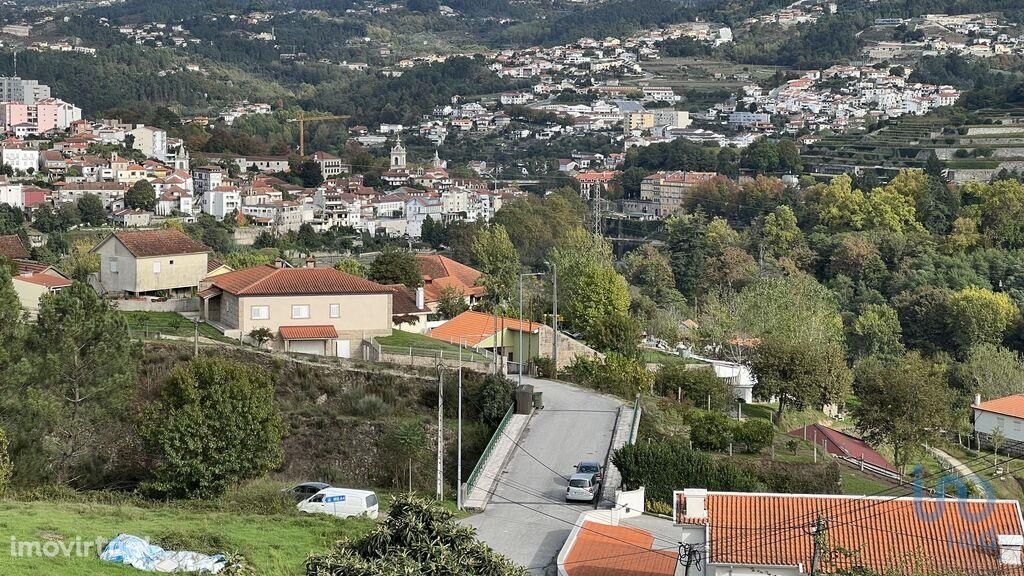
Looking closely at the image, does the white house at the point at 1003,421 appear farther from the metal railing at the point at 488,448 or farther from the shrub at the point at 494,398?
the metal railing at the point at 488,448

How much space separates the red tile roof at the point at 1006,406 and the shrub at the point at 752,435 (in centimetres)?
1257

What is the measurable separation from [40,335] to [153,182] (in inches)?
2119

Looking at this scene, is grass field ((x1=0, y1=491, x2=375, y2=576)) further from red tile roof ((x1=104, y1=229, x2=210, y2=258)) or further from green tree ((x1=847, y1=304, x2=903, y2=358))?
green tree ((x1=847, y1=304, x2=903, y2=358))

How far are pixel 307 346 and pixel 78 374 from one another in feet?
22.8

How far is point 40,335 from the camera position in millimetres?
19828

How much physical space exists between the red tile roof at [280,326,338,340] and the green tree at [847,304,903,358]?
22.5m

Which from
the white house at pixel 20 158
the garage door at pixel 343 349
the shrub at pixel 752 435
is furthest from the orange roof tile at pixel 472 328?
the white house at pixel 20 158

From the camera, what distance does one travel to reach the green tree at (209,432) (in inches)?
715

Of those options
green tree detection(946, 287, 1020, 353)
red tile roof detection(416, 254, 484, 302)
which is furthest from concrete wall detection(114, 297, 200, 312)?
green tree detection(946, 287, 1020, 353)

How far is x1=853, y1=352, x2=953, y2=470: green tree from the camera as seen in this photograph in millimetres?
26188

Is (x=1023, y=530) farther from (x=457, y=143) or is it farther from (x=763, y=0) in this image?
(x=763, y=0)

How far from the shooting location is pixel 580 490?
60.3 feet

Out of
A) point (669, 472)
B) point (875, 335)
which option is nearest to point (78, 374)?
point (669, 472)

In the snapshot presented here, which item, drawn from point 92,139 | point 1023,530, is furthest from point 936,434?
point 92,139
